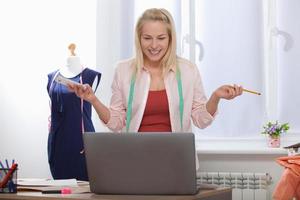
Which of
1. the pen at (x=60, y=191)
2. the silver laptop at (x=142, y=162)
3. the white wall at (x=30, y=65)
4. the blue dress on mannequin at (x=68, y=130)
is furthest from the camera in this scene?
the white wall at (x=30, y=65)

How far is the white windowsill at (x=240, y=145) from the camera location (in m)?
3.11

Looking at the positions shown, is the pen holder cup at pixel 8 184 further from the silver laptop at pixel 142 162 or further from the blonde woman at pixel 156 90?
the blonde woman at pixel 156 90

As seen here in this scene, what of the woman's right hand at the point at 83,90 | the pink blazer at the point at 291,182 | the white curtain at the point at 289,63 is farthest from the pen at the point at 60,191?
the white curtain at the point at 289,63

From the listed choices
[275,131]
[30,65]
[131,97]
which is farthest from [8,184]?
[30,65]

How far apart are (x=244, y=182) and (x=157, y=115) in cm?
121

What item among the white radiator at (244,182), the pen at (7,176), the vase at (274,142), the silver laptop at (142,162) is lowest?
the white radiator at (244,182)

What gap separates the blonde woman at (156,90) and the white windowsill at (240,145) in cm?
102

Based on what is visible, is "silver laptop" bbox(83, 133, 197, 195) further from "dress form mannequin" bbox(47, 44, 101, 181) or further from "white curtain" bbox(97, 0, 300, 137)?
"white curtain" bbox(97, 0, 300, 137)

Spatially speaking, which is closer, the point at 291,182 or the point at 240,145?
the point at 291,182

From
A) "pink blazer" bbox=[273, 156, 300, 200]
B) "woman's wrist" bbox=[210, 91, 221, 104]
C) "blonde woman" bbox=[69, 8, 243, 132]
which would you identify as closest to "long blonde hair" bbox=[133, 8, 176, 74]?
"blonde woman" bbox=[69, 8, 243, 132]

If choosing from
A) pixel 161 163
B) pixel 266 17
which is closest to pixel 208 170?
pixel 266 17

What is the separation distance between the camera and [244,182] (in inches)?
123

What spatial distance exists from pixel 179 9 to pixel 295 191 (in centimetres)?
167

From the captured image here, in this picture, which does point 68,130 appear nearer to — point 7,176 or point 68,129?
point 68,129
